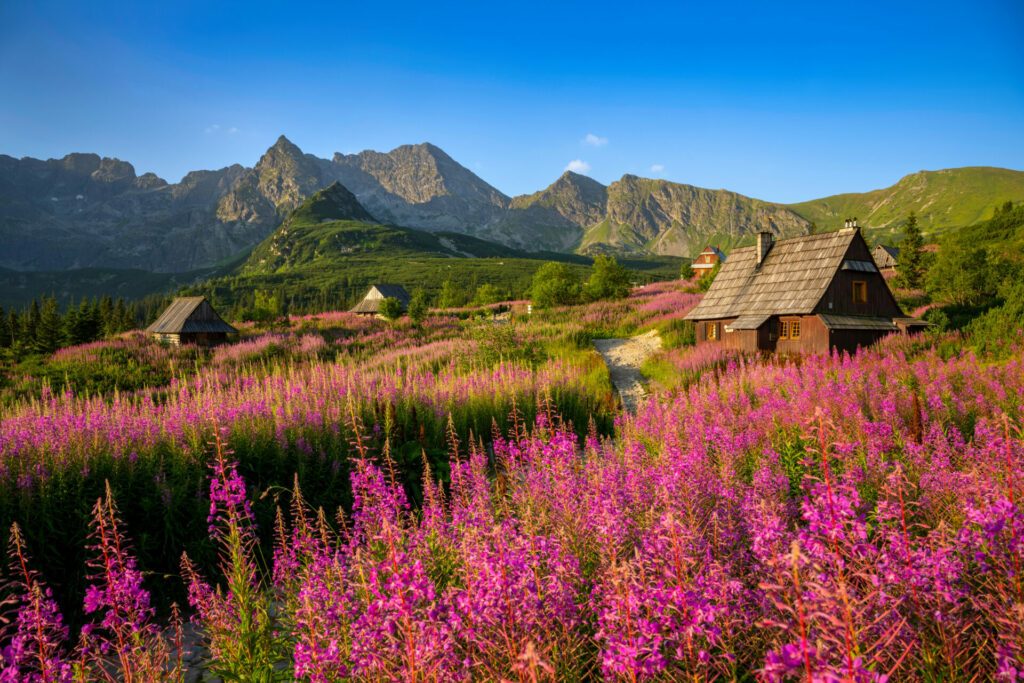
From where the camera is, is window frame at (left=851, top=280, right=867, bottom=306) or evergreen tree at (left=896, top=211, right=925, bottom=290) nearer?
window frame at (left=851, top=280, right=867, bottom=306)

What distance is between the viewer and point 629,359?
20844 mm

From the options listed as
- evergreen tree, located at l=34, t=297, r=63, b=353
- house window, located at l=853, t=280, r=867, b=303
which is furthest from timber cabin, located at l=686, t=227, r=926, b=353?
evergreen tree, located at l=34, t=297, r=63, b=353

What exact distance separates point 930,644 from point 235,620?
397 cm

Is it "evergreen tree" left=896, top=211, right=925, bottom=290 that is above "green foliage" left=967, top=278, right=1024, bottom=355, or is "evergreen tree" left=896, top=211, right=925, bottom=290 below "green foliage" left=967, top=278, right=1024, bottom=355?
above

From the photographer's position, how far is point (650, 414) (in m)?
8.81

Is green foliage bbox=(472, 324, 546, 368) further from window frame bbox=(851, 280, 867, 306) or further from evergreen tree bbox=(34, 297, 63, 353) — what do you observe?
evergreen tree bbox=(34, 297, 63, 353)

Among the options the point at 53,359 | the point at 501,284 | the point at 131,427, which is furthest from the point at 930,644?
the point at 501,284

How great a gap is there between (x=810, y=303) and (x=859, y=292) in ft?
8.45

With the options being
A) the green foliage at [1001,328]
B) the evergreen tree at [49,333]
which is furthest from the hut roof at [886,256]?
the evergreen tree at [49,333]

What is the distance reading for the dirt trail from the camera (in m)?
15.1

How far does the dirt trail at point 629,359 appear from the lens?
596 inches

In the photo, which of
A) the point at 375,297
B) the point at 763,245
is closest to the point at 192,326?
the point at 763,245

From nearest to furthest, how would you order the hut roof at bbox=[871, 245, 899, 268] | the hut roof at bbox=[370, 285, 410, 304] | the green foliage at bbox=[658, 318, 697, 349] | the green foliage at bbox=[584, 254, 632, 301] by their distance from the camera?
the green foliage at bbox=[658, 318, 697, 349] → the green foliage at bbox=[584, 254, 632, 301] → the hut roof at bbox=[370, 285, 410, 304] → the hut roof at bbox=[871, 245, 899, 268]

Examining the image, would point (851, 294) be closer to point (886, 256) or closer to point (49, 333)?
point (49, 333)
